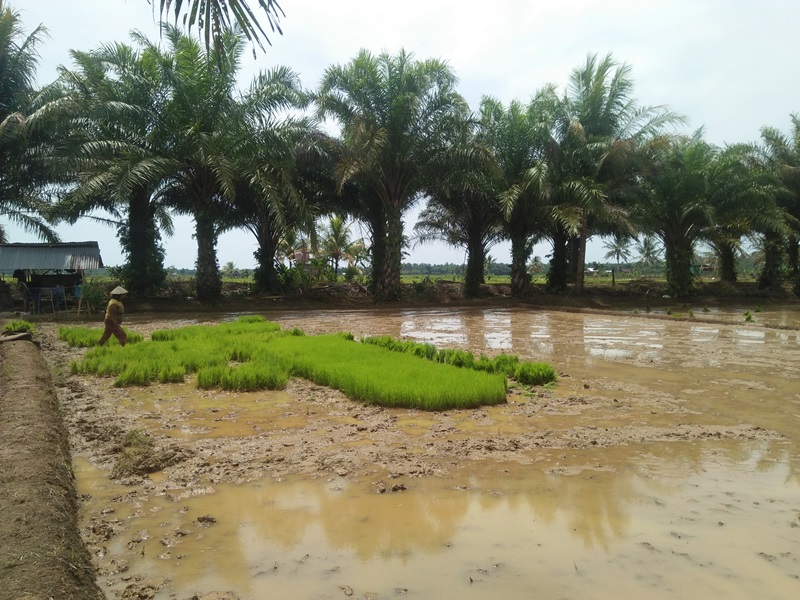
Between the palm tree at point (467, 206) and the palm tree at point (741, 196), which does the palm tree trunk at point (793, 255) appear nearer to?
the palm tree at point (741, 196)

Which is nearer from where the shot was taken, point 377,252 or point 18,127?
point 18,127

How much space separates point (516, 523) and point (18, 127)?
18.8 m

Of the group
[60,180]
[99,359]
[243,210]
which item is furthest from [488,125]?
[99,359]

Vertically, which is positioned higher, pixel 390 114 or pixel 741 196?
pixel 390 114

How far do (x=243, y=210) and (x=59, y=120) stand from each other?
7.54m

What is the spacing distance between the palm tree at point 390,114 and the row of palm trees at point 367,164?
7cm

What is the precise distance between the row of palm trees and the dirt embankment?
11818 mm

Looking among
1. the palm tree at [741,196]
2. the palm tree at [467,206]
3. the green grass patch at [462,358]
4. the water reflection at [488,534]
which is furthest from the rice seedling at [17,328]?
the palm tree at [741,196]

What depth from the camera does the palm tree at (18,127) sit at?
17266mm

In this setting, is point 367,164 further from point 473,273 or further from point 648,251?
point 648,251

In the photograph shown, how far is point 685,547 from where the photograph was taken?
3117mm

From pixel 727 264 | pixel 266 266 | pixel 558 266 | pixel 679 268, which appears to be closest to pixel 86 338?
pixel 266 266

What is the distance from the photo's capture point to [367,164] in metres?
20.1

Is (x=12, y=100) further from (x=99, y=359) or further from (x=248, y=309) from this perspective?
(x=99, y=359)
